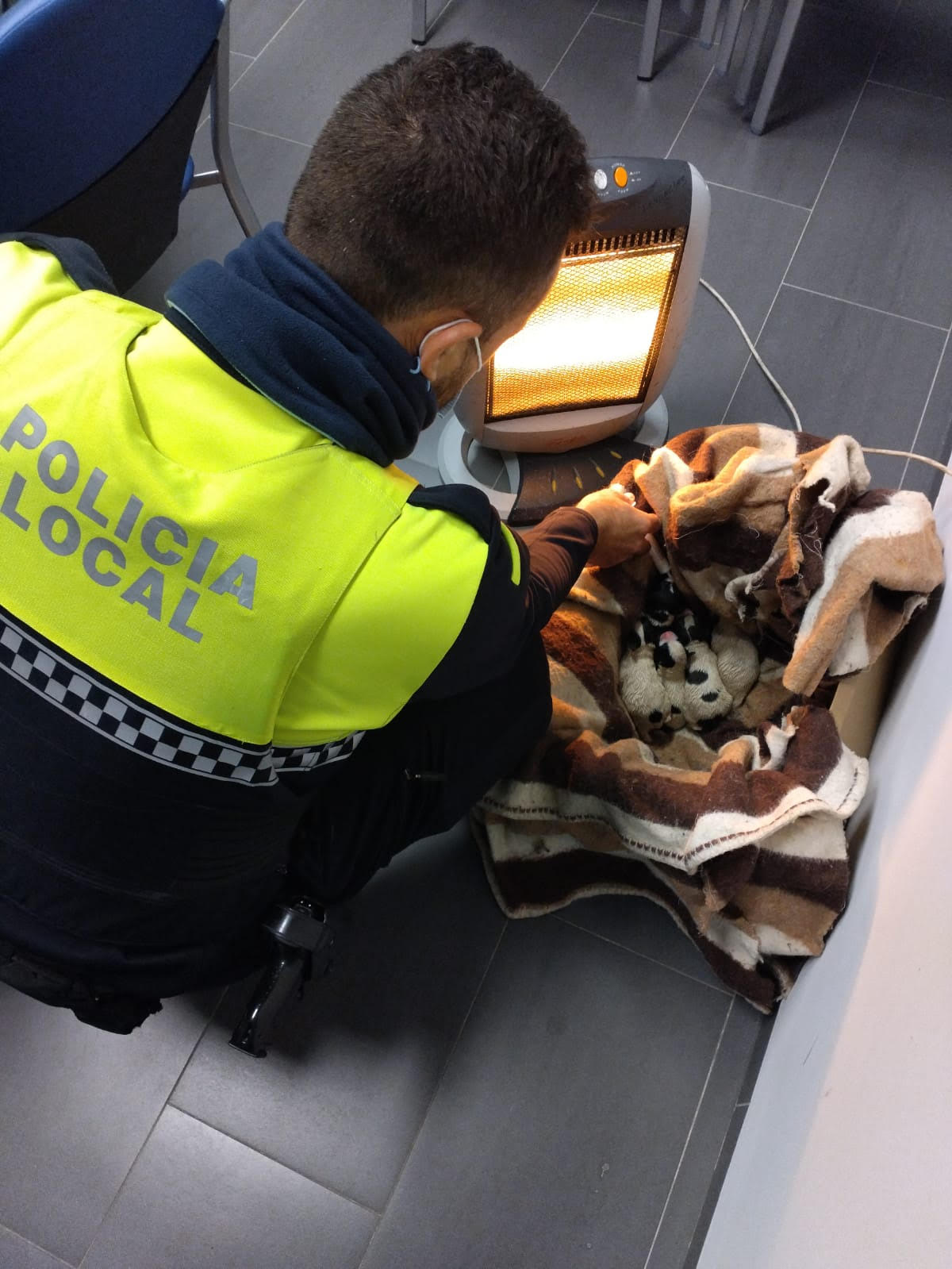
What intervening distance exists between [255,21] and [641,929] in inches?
84.0

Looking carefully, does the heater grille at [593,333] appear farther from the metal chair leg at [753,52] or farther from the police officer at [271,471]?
the metal chair leg at [753,52]

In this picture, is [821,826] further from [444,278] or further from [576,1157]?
[444,278]

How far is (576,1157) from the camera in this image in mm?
1291

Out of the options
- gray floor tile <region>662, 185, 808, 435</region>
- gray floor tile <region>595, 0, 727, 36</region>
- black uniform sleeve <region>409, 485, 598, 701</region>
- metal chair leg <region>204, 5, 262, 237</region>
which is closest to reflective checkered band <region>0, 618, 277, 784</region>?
black uniform sleeve <region>409, 485, 598, 701</region>

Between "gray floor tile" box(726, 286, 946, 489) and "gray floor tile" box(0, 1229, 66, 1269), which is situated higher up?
"gray floor tile" box(726, 286, 946, 489)

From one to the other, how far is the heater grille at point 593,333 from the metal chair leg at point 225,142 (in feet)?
1.62

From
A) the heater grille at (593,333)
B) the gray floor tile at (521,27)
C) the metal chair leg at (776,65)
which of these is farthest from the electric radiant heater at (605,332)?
the gray floor tile at (521,27)

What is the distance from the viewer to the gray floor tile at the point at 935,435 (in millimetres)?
1727

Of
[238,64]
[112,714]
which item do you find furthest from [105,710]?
[238,64]

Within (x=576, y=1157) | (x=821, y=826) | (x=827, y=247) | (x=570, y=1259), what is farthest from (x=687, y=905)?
(x=827, y=247)

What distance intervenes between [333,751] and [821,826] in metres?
0.62

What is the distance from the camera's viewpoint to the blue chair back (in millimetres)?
1146

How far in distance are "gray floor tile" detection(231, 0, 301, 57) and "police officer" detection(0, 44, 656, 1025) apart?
5.53ft

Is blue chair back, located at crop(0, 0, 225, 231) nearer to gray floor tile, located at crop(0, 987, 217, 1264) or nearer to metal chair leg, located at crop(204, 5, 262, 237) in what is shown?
metal chair leg, located at crop(204, 5, 262, 237)
